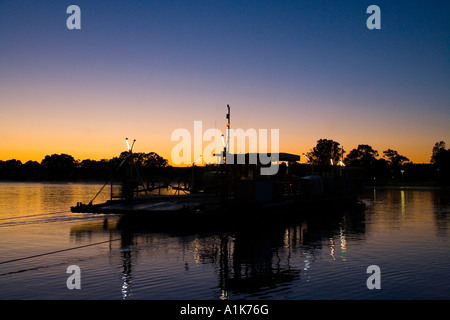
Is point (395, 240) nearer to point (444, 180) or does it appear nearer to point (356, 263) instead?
point (356, 263)

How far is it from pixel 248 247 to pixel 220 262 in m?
3.72

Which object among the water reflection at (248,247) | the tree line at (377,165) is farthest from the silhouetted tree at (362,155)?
the water reflection at (248,247)

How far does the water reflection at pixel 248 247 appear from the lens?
12.1m

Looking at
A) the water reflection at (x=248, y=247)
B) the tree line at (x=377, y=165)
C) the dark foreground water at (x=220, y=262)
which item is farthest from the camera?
the tree line at (x=377, y=165)

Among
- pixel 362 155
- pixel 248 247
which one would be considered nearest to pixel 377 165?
pixel 362 155

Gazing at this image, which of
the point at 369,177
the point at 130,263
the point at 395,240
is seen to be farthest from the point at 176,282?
the point at 369,177

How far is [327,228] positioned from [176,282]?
55.0ft

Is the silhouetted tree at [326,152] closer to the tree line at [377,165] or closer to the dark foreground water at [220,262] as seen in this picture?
the tree line at [377,165]

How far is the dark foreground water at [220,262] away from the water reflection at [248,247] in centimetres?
4

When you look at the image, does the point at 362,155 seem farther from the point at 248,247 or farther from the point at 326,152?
the point at 248,247

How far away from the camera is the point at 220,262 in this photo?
589 inches

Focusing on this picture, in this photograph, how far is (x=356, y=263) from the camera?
14984mm

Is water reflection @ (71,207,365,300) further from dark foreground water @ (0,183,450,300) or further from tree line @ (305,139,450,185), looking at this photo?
tree line @ (305,139,450,185)

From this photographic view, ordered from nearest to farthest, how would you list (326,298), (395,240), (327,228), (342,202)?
(326,298) < (395,240) < (327,228) < (342,202)
